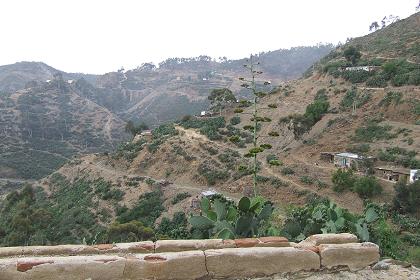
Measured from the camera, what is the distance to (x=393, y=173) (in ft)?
81.7

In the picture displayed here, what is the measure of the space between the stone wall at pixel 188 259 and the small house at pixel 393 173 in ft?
69.7

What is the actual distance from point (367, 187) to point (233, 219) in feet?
63.6

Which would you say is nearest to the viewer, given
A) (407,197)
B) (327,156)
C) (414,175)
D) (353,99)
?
(407,197)

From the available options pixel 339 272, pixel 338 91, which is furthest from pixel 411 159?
pixel 339 272

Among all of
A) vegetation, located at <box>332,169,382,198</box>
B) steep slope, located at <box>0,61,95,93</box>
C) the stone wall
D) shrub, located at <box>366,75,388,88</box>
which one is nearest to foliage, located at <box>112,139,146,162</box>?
vegetation, located at <box>332,169,382,198</box>

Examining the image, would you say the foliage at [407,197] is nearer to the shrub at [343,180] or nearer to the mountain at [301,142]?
the mountain at [301,142]

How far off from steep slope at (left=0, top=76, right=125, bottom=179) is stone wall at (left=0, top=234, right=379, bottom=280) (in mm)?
57927

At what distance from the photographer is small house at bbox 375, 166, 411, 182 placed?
2414cm

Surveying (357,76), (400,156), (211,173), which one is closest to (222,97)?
(357,76)

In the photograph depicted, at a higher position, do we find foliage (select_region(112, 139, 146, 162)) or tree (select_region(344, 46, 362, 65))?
tree (select_region(344, 46, 362, 65))

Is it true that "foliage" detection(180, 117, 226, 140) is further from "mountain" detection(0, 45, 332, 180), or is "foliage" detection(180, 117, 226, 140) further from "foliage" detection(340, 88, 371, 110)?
"mountain" detection(0, 45, 332, 180)

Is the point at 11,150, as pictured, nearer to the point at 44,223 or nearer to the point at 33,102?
the point at 33,102

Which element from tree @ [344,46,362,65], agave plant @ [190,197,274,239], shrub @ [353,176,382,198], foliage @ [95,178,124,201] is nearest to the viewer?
agave plant @ [190,197,274,239]

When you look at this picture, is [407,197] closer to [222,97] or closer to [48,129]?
[222,97]
